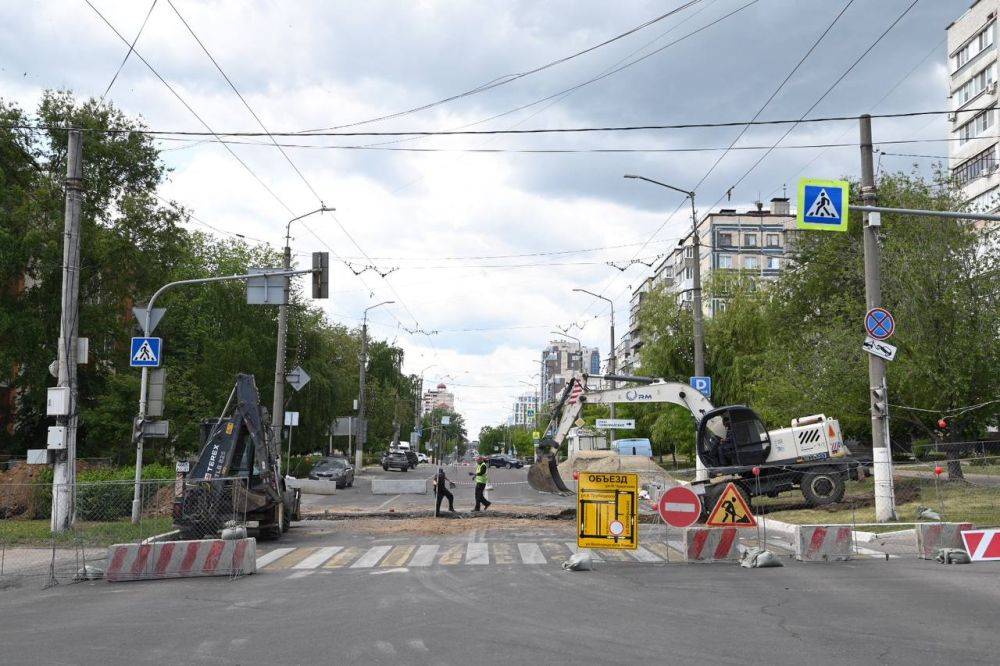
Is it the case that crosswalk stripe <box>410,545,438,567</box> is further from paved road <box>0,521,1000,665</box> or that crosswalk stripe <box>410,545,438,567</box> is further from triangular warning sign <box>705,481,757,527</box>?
triangular warning sign <box>705,481,757,527</box>

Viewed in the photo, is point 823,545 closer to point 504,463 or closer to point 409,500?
point 409,500

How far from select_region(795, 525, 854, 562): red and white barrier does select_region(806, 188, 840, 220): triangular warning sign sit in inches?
219

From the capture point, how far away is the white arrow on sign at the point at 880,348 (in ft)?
61.6

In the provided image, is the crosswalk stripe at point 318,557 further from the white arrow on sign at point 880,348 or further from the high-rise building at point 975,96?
the high-rise building at point 975,96

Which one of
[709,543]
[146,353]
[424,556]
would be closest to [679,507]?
[709,543]

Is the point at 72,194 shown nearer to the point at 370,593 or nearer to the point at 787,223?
the point at 370,593

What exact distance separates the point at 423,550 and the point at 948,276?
17325 mm

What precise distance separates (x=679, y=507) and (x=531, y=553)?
2.93 metres

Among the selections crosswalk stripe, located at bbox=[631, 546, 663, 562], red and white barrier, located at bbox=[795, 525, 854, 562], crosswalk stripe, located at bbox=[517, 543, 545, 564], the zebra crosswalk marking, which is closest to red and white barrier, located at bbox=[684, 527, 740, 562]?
crosswalk stripe, located at bbox=[631, 546, 663, 562]

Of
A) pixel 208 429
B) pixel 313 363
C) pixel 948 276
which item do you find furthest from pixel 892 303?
→ pixel 313 363

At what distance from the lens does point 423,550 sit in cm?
1670

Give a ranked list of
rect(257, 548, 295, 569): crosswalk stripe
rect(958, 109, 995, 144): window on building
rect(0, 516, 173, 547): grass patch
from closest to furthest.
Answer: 1. rect(257, 548, 295, 569): crosswalk stripe
2. rect(0, 516, 173, 547): grass patch
3. rect(958, 109, 995, 144): window on building

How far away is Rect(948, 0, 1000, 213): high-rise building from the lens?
150ft

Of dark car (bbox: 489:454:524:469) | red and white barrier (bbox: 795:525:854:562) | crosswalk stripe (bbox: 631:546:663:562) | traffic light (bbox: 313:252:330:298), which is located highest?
traffic light (bbox: 313:252:330:298)
